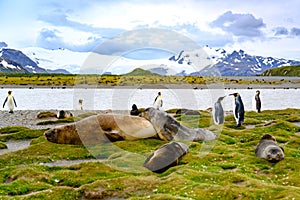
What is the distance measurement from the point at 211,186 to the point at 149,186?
1.90m

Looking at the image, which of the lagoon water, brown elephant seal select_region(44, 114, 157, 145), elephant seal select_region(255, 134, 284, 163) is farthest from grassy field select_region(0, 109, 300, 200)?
the lagoon water

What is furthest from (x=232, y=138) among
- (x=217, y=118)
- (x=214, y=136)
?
(x=217, y=118)

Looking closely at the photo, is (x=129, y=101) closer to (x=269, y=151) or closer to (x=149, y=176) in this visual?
(x=269, y=151)

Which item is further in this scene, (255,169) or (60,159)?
(60,159)

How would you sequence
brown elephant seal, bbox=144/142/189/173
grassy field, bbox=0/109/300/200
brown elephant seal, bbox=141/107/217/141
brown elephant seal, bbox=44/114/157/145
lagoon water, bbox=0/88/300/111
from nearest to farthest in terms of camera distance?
grassy field, bbox=0/109/300/200 < brown elephant seal, bbox=144/142/189/173 < brown elephant seal, bbox=141/107/217/141 < brown elephant seal, bbox=44/114/157/145 < lagoon water, bbox=0/88/300/111

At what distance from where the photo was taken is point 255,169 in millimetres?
13898

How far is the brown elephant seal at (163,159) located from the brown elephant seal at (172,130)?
3703 millimetres

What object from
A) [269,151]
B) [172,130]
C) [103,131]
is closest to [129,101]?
[103,131]

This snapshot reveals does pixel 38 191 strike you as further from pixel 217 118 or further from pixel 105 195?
pixel 217 118

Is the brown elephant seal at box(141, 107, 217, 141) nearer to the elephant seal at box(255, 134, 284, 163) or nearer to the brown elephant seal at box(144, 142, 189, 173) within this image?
the elephant seal at box(255, 134, 284, 163)

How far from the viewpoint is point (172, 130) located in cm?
1870

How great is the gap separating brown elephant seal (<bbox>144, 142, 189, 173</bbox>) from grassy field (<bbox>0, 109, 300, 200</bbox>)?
0.31m

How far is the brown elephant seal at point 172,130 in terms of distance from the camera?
1862 centimetres

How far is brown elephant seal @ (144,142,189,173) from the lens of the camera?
13.8m
